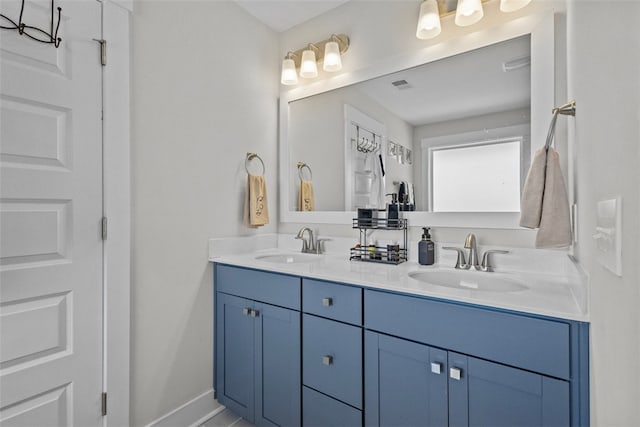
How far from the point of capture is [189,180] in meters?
1.78

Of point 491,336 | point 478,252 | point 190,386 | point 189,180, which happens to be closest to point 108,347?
point 190,386

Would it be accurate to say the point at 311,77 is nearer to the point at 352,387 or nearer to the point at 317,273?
the point at 317,273

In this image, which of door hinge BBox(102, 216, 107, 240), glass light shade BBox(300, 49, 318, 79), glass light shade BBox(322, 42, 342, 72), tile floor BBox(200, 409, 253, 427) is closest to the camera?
door hinge BBox(102, 216, 107, 240)

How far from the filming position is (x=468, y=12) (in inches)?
59.3

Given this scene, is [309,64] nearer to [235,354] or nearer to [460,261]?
[460,261]

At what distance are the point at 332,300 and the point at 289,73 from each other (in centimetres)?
157

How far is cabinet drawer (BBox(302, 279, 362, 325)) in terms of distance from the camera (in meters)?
1.31

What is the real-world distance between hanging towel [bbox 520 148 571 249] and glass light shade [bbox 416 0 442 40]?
0.88 metres

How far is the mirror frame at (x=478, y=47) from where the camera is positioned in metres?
1.39

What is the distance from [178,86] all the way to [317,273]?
126 cm

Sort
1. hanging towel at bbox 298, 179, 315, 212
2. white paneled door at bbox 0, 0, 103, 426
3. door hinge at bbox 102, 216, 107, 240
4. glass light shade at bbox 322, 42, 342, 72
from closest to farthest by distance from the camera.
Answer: white paneled door at bbox 0, 0, 103, 426 → door hinge at bbox 102, 216, 107, 240 → glass light shade at bbox 322, 42, 342, 72 → hanging towel at bbox 298, 179, 315, 212

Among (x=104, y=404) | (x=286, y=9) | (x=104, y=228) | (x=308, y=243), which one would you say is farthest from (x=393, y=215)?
(x=104, y=404)

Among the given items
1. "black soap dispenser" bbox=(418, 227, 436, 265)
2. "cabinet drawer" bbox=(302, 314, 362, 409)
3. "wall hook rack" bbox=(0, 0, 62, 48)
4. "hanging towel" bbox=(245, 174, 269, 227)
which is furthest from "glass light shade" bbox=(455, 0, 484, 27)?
"wall hook rack" bbox=(0, 0, 62, 48)

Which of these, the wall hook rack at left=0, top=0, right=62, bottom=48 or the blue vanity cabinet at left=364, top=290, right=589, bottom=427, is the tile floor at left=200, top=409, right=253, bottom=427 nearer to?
the blue vanity cabinet at left=364, top=290, right=589, bottom=427
